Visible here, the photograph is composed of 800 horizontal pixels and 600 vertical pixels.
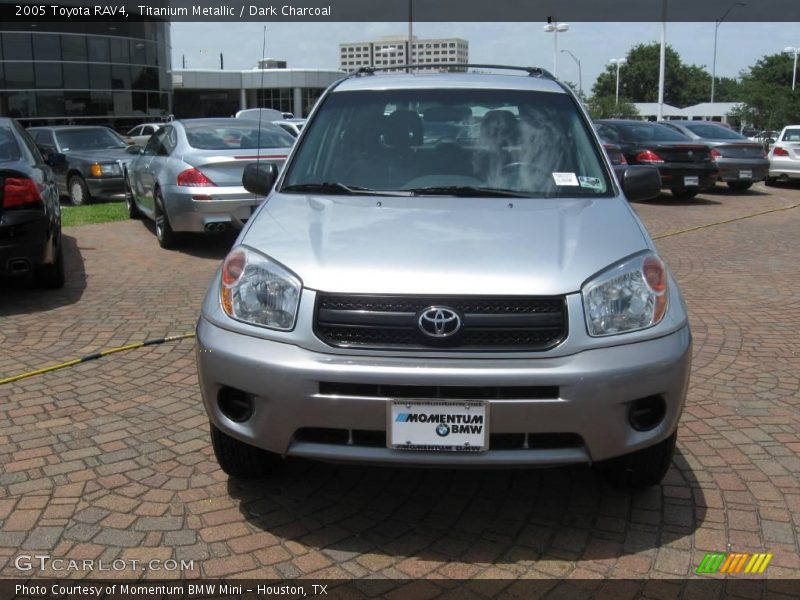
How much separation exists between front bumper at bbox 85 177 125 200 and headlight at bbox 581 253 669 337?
1246 centimetres

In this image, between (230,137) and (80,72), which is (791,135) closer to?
(230,137)

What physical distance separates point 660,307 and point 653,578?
1.01 metres

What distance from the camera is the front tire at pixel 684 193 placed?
51.2 feet

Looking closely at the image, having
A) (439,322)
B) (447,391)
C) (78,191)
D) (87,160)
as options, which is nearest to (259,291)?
(439,322)

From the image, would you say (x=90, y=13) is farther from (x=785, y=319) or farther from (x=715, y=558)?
(x=715, y=558)

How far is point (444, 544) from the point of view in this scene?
3.09 metres

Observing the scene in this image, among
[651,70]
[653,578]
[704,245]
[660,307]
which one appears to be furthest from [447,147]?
[651,70]

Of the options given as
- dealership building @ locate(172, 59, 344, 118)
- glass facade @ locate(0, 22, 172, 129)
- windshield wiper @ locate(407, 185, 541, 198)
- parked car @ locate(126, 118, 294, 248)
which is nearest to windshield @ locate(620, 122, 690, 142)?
parked car @ locate(126, 118, 294, 248)

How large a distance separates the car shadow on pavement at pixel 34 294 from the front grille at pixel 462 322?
467 centimetres

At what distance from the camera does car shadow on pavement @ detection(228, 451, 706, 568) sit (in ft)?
10.0

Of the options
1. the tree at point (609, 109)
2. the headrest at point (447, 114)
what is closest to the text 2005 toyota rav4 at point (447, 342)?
the headrest at point (447, 114)

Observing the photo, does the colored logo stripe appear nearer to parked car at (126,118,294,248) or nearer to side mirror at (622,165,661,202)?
side mirror at (622,165,661,202)

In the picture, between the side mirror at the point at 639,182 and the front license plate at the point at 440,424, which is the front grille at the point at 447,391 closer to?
the front license plate at the point at 440,424

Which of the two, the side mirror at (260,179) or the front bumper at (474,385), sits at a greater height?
the side mirror at (260,179)
